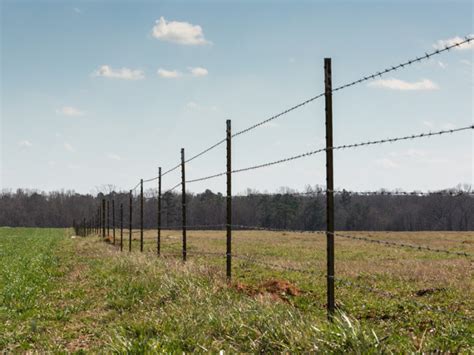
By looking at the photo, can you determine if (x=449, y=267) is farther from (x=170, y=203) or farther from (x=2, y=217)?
(x=2, y=217)

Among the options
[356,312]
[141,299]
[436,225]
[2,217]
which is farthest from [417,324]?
[2,217]

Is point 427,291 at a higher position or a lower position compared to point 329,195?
lower

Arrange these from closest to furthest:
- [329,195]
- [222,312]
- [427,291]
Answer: [329,195] → [222,312] → [427,291]

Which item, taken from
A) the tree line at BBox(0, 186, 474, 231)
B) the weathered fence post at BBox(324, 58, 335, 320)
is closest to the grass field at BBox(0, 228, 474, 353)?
the weathered fence post at BBox(324, 58, 335, 320)

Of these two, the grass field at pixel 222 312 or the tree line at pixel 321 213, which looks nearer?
the grass field at pixel 222 312

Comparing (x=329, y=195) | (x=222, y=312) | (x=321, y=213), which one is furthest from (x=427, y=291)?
(x=321, y=213)

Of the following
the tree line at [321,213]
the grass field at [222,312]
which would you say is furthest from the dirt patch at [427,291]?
the tree line at [321,213]

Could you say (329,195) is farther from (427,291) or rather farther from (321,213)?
(321,213)

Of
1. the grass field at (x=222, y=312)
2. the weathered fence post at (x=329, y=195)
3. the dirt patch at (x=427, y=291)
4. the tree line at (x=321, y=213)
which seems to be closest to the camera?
the grass field at (x=222, y=312)

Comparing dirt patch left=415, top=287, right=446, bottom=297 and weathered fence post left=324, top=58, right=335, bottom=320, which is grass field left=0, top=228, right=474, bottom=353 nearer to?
dirt patch left=415, top=287, right=446, bottom=297

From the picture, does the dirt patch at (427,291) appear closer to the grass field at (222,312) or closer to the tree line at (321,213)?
the grass field at (222,312)

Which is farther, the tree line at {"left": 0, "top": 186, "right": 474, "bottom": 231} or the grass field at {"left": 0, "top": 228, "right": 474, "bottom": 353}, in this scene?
the tree line at {"left": 0, "top": 186, "right": 474, "bottom": 231}

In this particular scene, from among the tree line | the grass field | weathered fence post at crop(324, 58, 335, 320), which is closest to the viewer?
the grass field

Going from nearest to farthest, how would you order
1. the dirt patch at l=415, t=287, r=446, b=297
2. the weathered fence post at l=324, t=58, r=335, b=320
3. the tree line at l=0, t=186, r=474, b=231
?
the weathered fence post at l=324, t=58, r=335, b=320, the dirt patch at l=415, t=287, r=446, b=297, the tree line at l=0, t=186, r=474, b=231
